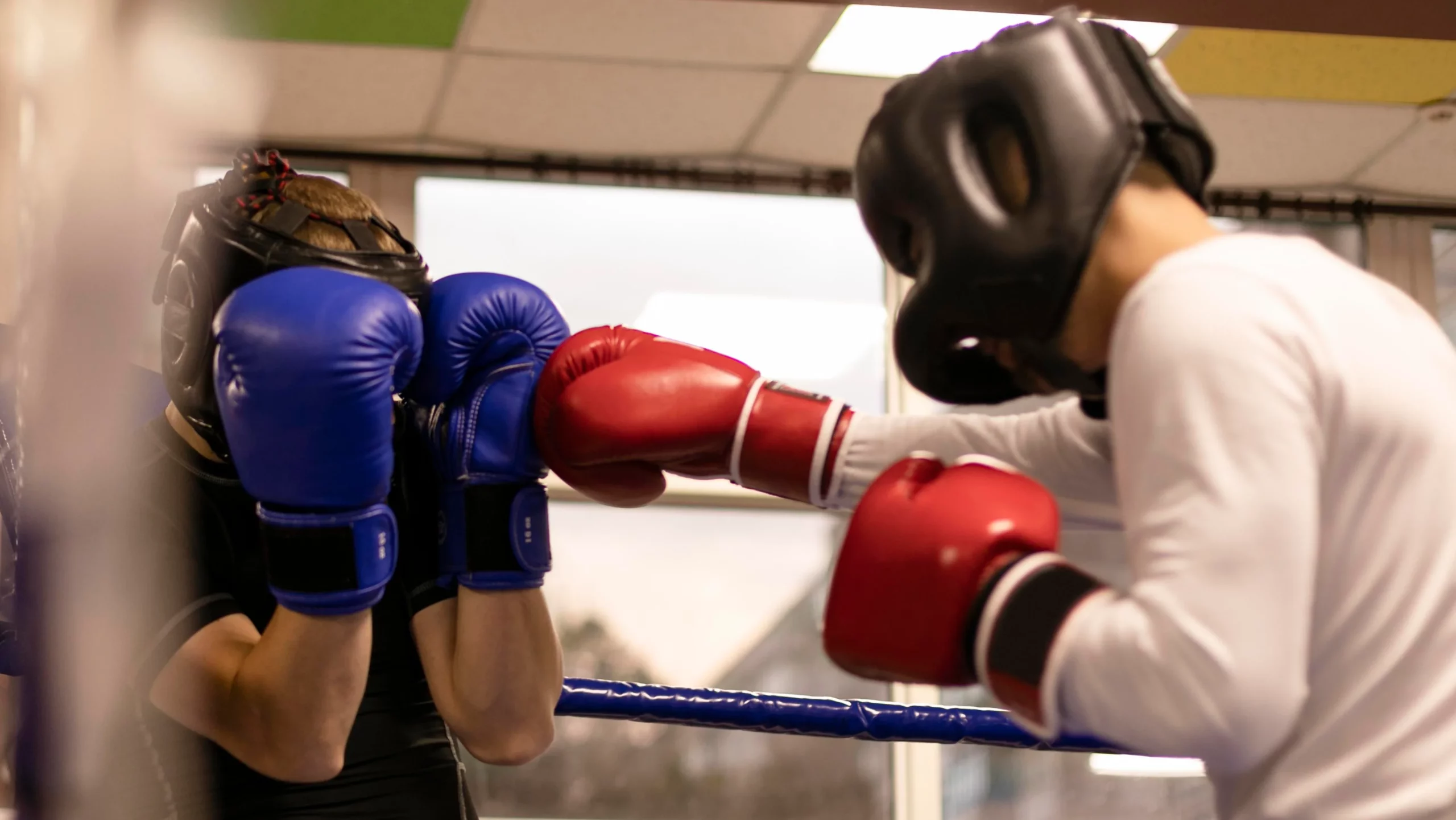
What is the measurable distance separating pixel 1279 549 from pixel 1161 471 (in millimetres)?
75

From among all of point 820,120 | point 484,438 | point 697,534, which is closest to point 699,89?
→ point 820,120

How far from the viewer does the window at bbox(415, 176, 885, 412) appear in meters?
4.09

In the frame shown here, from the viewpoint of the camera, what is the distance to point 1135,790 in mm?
4324

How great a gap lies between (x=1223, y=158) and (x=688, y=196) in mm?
1653

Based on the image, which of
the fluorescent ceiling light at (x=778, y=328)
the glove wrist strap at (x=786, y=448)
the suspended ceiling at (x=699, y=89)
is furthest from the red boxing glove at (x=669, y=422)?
the fluorescent ceiling light at (x=778, y=328)

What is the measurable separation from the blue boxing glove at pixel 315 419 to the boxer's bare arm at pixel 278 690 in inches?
1.0

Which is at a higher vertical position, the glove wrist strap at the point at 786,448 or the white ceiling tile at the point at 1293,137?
the white ceiling tile at the point at 1293,137

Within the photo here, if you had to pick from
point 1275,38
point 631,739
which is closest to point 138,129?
point 1275,38

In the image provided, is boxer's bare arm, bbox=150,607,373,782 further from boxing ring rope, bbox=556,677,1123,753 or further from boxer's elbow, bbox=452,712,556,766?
boxing ring rope, bbox=556,677,1123,753

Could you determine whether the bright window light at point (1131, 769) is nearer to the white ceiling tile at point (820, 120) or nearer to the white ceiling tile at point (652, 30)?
the white ceiling tile at point (820, 120)

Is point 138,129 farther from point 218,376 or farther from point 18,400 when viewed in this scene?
point 218,376

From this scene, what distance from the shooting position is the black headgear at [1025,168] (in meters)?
0.85

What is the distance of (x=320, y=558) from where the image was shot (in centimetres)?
106

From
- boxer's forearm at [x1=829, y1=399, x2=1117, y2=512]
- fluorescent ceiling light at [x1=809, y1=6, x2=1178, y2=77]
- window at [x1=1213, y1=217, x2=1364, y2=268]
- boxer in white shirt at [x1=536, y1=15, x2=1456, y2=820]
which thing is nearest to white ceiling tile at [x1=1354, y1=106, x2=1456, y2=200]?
window at [x1=1213, y1=217, x2=1364, y2=268]
